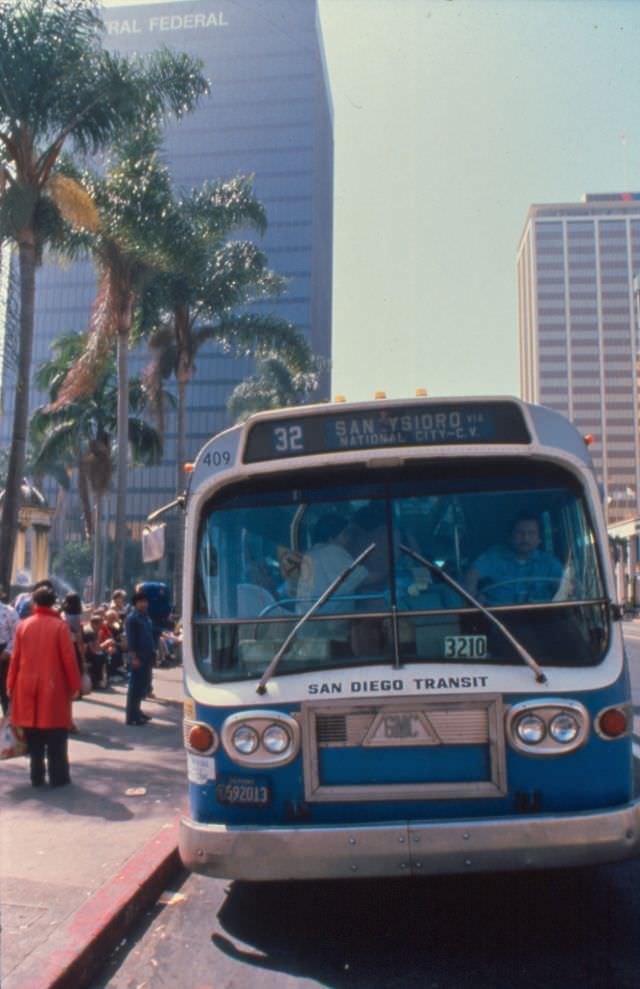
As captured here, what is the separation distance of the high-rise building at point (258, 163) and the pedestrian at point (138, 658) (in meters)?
70.4

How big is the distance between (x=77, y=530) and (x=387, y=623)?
316 feet

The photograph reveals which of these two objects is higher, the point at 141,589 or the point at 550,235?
the point at 550,235

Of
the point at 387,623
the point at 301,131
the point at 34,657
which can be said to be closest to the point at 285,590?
the point at 387,623

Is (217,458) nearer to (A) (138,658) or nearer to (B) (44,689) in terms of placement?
(B) (44,689)

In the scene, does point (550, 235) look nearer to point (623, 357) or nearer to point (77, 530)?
point (623, 357)

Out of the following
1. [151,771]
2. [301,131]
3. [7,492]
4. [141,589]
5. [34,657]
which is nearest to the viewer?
[34,657]

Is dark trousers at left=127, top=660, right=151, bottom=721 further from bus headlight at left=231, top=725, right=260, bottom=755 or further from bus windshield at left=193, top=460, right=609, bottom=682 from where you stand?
bus headlight at left=231, top=725, right=260, bottom=755

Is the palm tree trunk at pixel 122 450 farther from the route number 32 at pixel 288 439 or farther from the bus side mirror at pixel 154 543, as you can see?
the route number 32 at pixel 288 439

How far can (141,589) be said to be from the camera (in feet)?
42.4

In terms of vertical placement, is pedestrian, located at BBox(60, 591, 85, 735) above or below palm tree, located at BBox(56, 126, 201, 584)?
below

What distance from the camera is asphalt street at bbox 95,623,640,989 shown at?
4203 mm

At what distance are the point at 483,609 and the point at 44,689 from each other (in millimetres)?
4202

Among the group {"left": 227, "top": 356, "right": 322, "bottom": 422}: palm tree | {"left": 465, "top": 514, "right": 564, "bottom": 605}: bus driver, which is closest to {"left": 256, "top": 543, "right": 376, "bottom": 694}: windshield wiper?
{"left": 465, "top": 514, "right": 564, "bottom": 605}: bus driver

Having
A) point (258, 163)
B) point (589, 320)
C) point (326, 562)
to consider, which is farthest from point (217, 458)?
point (589, 320)
